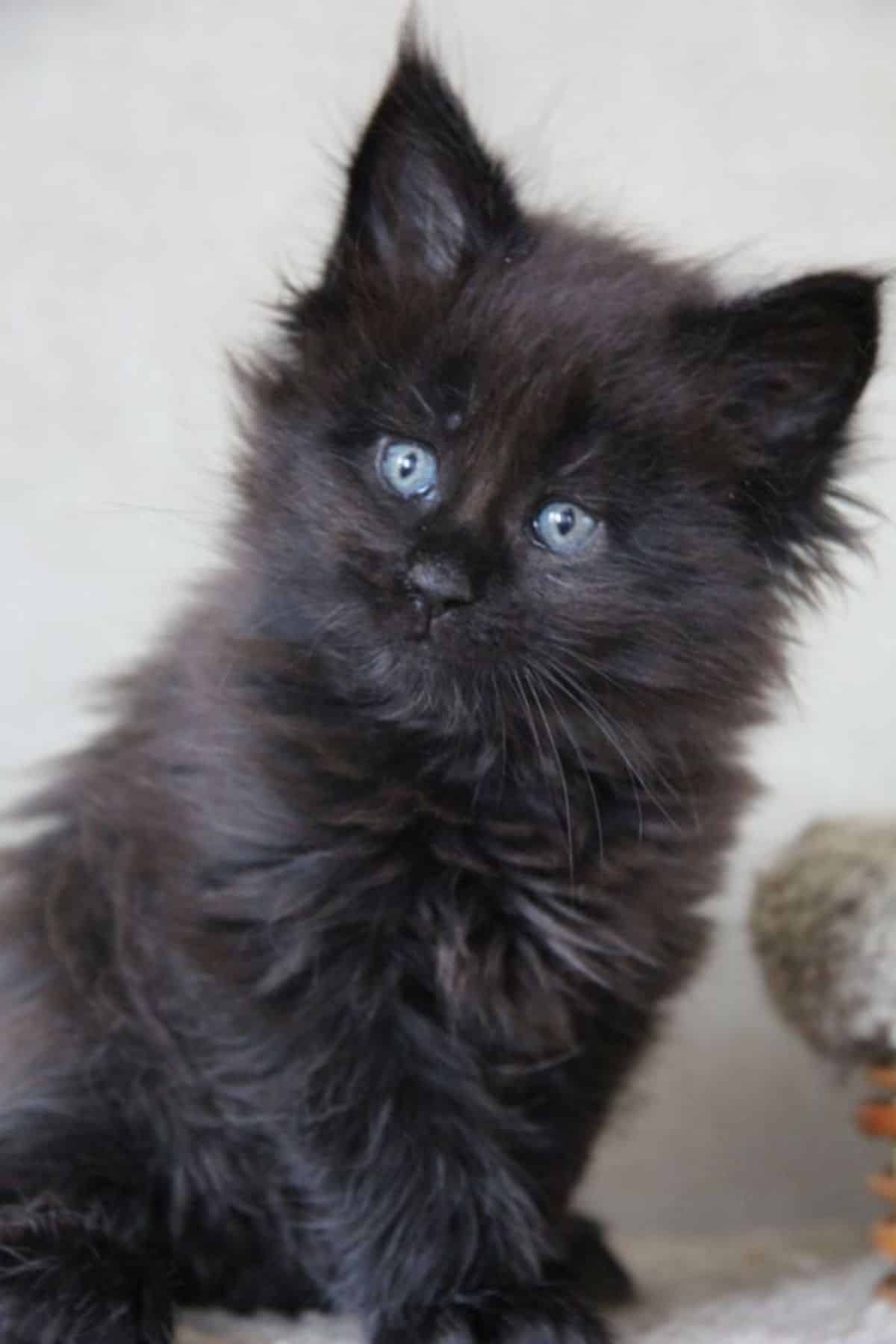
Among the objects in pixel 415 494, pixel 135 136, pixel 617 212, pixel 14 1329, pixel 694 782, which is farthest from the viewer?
pixel 135 136

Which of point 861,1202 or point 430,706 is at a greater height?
point 430,706

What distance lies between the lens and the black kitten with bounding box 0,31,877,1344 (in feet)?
4.24

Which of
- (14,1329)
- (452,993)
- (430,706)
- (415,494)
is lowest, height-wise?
(14,1329)

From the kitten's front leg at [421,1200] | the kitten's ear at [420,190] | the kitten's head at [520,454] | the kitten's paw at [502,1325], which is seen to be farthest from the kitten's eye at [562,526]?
the kitten's paw at [502,1325]

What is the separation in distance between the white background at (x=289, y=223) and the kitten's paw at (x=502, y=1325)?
88 centimetres

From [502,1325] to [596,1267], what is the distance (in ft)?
0.98

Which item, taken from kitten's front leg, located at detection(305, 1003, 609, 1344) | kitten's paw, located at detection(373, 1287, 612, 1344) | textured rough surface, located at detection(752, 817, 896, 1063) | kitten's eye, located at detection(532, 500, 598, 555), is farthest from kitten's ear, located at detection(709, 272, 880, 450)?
kitten's paw, located at detection(373, 1287, 612, 1344)

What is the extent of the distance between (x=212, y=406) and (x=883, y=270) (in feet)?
3.63

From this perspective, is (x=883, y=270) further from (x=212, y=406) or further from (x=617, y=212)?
(x=212, y=406)

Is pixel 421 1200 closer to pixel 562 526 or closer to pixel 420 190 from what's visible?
pixel 562 526

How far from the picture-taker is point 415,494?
131cm

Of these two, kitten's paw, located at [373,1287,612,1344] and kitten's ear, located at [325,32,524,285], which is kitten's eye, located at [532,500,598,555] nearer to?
kitten's ear, located at [325,32,524,285]

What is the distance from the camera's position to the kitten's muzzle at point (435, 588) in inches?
48.2

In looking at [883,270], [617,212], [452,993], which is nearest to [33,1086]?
[452,993]
